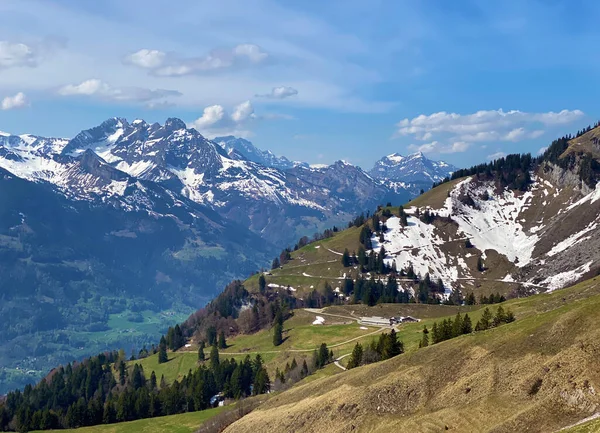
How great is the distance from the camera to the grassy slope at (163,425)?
407 feet

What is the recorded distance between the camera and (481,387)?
2448 inches

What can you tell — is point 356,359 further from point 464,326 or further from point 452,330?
point 464,326

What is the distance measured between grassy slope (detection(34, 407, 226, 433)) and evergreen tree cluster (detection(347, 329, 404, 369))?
38549mm

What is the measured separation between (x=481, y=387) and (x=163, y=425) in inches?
3548

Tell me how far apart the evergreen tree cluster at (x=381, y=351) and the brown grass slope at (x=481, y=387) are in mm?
18154

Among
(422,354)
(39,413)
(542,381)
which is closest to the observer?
(542,381)

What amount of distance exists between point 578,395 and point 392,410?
72.4 ft

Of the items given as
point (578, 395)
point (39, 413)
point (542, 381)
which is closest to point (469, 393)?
point (542, 381)

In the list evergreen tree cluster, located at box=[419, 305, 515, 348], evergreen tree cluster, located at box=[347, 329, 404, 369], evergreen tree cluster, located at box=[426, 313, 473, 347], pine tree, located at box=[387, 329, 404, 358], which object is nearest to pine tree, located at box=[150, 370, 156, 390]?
evergreen tree cluster, located at box=[347, 329, 404, 369]

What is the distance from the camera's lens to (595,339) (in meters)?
59.0

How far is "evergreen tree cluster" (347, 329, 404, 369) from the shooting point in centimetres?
10100

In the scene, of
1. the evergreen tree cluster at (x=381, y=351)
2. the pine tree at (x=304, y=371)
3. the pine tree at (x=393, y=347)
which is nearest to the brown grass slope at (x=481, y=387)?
the pine tree at (x=393, y=347)

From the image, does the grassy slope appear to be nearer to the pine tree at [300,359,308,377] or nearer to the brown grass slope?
the pine tree at [300,359,308,377]

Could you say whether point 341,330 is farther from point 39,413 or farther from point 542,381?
point 542,381
